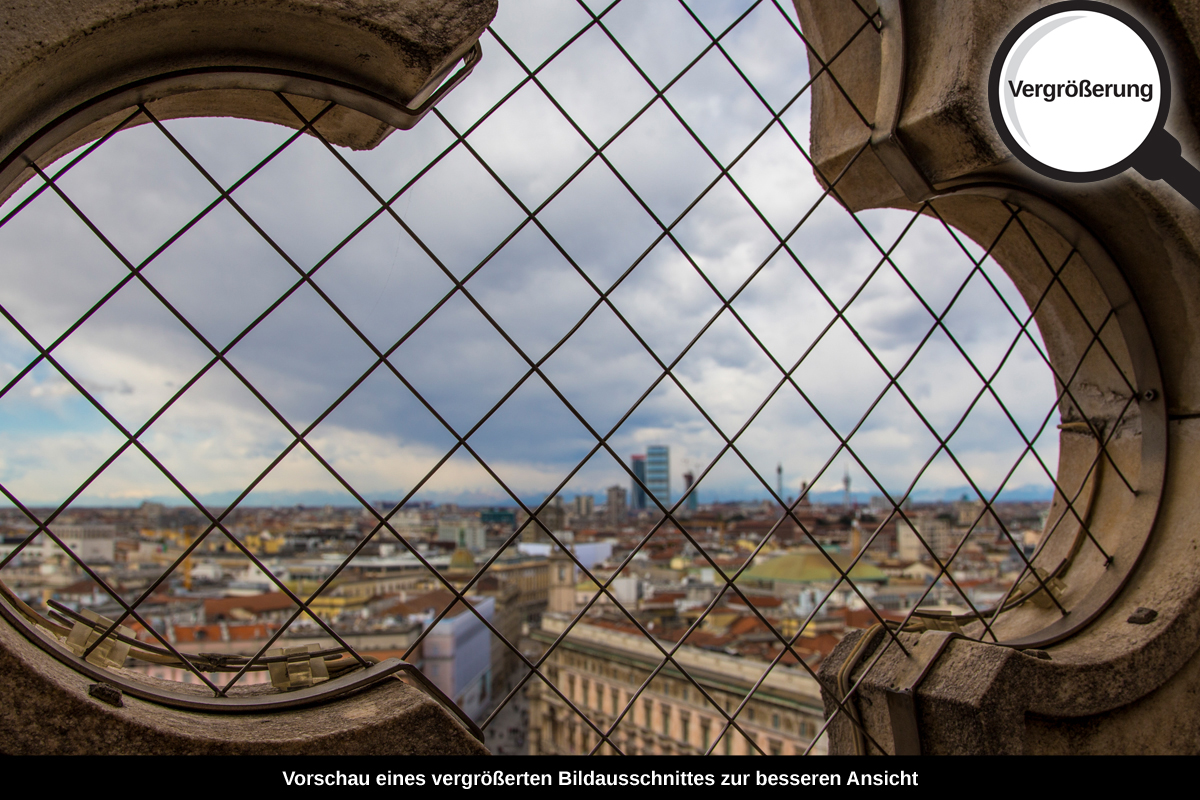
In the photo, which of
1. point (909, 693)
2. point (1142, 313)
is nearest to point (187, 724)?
point (909, 693)

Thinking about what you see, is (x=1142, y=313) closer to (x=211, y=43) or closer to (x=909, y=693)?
(x=909, y=693)

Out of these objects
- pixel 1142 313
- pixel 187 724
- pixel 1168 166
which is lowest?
pixel 187 724

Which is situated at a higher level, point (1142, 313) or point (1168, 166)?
point (1168, 166)

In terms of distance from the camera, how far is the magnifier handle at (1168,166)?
2451 millimetres

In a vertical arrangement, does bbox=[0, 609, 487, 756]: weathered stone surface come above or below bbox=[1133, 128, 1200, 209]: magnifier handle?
below

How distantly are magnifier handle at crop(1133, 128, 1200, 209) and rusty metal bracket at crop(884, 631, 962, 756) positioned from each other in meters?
1.56

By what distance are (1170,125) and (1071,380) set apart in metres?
0.89

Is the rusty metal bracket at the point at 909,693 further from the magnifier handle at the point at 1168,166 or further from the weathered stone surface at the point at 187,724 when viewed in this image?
the magnifier handle at the point at 1168,166

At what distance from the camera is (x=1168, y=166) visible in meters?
2.50

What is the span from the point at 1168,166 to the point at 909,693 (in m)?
1.84

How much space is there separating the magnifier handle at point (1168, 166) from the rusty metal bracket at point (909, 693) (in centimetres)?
156

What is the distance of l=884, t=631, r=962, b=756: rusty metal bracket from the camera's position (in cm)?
232

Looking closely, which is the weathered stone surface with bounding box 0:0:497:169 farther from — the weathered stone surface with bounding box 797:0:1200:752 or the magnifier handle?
the magnifier handle

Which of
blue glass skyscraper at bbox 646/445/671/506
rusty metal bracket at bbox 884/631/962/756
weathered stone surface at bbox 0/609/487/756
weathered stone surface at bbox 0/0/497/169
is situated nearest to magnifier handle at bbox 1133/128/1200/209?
rusty metal bracket at bbox 884/631/962/756
